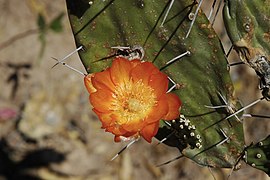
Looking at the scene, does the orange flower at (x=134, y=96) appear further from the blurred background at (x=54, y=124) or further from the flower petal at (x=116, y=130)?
the blurred background at (x=54, y=124)

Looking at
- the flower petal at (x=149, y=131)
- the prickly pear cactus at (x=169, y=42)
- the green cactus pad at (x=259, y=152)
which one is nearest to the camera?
the flower petal at (x=149, y=131)

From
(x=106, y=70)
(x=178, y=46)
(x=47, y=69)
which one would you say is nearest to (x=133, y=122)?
(x=106, y=70)

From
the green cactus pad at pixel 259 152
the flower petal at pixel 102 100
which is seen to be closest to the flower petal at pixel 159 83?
the flower petal at pixel 102 100

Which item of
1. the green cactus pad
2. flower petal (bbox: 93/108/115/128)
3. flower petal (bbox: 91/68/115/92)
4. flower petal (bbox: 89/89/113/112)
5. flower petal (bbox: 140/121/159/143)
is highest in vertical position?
flower petal (bbox: 91/68/115/92)

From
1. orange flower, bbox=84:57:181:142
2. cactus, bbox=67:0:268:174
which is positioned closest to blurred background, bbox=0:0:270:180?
cactus, bbox=67:0:268:174

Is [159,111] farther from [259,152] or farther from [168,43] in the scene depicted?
[259,152]

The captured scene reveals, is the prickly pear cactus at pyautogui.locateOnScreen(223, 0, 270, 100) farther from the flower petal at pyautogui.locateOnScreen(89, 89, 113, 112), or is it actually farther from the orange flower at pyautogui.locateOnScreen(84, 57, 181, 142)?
the flower petal at pyautogui.locateOnScreen(89, 89, 113, 112)
